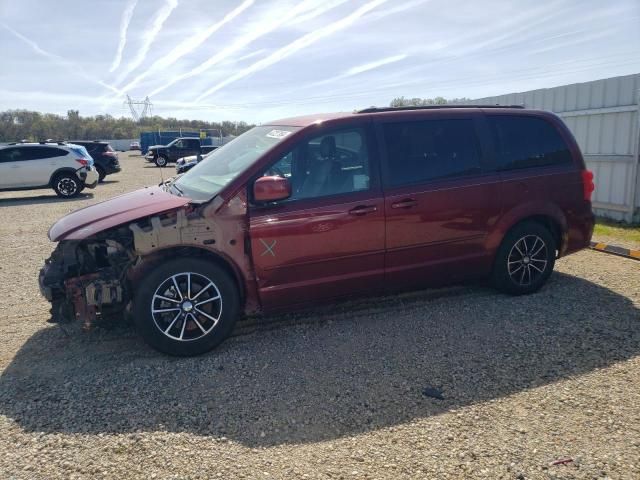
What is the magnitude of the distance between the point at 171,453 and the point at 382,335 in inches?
81.4

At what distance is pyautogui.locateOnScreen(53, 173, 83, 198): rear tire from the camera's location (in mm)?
15617

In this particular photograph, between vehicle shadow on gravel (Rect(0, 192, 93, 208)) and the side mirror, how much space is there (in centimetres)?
1360

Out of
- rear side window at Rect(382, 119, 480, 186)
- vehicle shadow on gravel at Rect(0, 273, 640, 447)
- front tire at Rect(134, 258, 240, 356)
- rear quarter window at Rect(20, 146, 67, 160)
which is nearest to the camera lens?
vehicle shadow on gravel at Rect(0, 273, 640, 447)

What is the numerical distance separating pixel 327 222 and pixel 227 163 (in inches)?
46.0

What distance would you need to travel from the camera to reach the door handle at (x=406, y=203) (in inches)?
169

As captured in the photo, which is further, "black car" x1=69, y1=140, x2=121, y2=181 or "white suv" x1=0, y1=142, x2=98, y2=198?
"black car" x1=69, y1=140, x2=121, y2=181

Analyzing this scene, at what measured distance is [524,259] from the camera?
5.00 m

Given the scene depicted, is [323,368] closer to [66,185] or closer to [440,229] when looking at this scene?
[440,229]

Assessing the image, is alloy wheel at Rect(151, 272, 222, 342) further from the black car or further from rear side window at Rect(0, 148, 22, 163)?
the black car

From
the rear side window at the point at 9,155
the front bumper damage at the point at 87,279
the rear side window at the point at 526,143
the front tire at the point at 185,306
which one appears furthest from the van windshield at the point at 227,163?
the rear side window at the point at 9,155

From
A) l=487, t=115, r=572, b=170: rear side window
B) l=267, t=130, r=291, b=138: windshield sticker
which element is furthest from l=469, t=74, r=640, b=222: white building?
l=267, t=130, r=291, b=138: windshield sticker

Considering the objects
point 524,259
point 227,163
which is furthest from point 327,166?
point 524,259

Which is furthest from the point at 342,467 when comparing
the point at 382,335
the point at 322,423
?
the point at 382,335

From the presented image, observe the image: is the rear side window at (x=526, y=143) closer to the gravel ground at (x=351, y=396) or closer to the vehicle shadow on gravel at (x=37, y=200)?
the gravel ground at (x=351, y=396)
